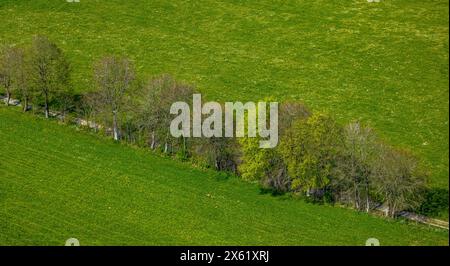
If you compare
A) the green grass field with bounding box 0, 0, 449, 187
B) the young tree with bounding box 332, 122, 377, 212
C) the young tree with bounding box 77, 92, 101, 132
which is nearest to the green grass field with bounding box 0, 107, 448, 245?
the young tree with bounding box 332, 122, 377, 212

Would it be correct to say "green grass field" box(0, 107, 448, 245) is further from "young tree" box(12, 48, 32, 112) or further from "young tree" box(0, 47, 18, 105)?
"young tree" box(0, 47, 18, 105)

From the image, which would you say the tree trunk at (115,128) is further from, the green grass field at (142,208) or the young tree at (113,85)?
the green grass field at (142,208)

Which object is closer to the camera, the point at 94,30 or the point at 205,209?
the point at 205,209

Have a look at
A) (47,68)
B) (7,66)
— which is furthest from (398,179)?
(7,66)

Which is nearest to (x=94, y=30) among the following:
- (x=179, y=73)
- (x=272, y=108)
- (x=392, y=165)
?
(x=179, y=73)
